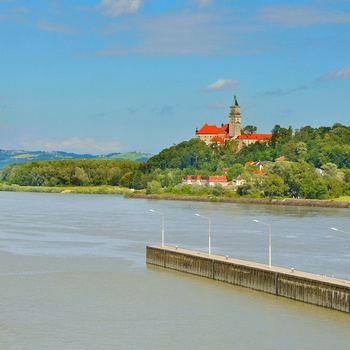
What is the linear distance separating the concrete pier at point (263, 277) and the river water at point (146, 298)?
464 millimetres

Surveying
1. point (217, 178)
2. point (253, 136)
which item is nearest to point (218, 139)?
point (253, 136)

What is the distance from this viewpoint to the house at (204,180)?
158m

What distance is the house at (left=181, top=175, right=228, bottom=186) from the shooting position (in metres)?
158

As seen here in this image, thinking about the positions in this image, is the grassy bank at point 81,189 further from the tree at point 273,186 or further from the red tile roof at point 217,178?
the tree at point 273,186

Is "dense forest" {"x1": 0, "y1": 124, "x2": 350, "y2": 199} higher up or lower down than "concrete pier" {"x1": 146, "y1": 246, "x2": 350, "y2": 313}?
higher up

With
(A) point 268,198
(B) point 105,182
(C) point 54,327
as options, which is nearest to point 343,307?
(C) point 54,327

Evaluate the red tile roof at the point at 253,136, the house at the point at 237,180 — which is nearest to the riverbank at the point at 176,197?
the house at the point at 237,180

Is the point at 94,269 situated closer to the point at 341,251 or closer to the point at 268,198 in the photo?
the point at 341,251

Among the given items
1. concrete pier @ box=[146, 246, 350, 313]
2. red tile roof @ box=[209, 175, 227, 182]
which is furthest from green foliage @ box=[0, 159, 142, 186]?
concrete pier @ box=[146, 246, 350, 313]

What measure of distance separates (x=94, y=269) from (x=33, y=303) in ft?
31.6

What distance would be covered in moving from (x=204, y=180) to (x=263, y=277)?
410 feet

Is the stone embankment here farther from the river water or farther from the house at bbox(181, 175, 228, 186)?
the river water

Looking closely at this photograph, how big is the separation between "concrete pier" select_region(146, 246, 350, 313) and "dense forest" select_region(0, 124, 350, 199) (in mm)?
85587

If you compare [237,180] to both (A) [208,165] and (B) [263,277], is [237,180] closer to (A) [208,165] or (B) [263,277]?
(A) [208,165]
